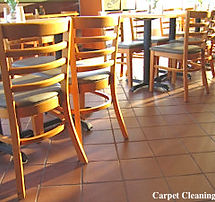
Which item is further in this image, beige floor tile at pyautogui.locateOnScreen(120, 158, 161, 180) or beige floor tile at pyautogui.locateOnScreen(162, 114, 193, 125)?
beige floor tile at pyautogui.locateOnScreen(162, 114, 193, 125)

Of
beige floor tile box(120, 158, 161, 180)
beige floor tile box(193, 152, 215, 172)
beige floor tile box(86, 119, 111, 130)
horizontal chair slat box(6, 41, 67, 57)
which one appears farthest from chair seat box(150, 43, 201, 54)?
horizontal chair slat box(6, 41, 67, 57)

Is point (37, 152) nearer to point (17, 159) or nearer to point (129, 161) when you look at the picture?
point (17, 159)

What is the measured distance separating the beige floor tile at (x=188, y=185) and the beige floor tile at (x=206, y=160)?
10cm

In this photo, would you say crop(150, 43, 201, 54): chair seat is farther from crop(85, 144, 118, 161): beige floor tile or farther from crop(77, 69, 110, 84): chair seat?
crop(85, 144, 118, 161): beige floor tile

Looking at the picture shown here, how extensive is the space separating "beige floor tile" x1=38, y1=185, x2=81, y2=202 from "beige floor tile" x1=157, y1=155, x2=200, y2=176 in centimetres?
58

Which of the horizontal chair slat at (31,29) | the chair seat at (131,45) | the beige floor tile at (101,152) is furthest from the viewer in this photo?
the chair seat at (131,45)

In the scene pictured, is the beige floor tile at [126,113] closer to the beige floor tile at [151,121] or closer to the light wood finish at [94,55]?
the beige floor tile at [151,121]

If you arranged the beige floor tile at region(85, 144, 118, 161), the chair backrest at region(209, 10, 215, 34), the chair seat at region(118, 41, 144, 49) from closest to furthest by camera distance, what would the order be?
the beige floor tile at region(85, 144, 118, 161)
the chair backrest at region(209, 10, 215, 34)
the chair seat at region(118, 41, 144, 49)

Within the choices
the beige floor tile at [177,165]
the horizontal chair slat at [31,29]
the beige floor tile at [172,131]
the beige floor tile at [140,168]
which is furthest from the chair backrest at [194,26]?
the horizontal chair slat at [31,29]

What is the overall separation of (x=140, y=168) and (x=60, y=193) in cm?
55

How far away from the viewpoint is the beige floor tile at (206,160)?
1.79 metres

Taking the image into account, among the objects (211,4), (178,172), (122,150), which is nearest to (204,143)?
(178,172)

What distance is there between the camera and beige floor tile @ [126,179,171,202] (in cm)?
154

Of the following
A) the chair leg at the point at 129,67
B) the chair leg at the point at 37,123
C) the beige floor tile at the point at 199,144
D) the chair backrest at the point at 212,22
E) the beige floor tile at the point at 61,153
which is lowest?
the beige floor tile at the point at 61,153
